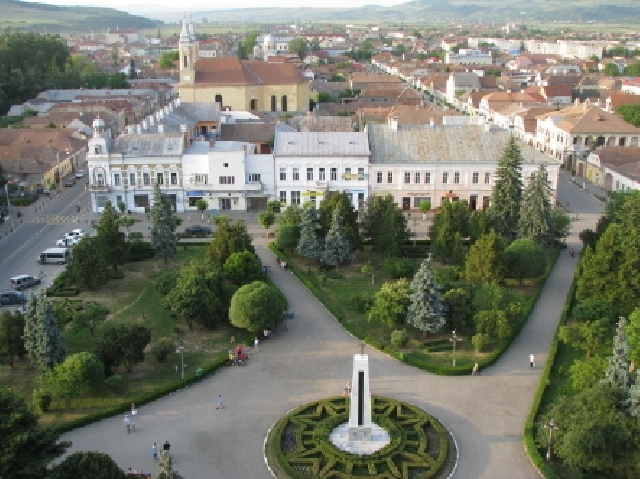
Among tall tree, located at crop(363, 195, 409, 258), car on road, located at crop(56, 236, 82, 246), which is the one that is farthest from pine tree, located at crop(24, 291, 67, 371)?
tall tree, located at crop(363, 195, 409, 258)

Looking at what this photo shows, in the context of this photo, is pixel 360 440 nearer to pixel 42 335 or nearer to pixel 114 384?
pixel 114 384

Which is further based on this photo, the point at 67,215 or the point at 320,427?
the point at 67,215

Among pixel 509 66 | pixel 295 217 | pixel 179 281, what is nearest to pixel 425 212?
pixel 295 217

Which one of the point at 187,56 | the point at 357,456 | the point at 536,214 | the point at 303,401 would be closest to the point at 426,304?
the point at 303,401

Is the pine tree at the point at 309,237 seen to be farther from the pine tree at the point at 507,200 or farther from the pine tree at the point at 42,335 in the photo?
the pine tree at the point at 42,335

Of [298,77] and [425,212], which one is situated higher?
[298,77]

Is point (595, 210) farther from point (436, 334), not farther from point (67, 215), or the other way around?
point (67, 215)

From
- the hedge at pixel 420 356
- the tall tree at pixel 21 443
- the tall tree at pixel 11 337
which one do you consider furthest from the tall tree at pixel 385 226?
the tall tree at pixel 21 443
